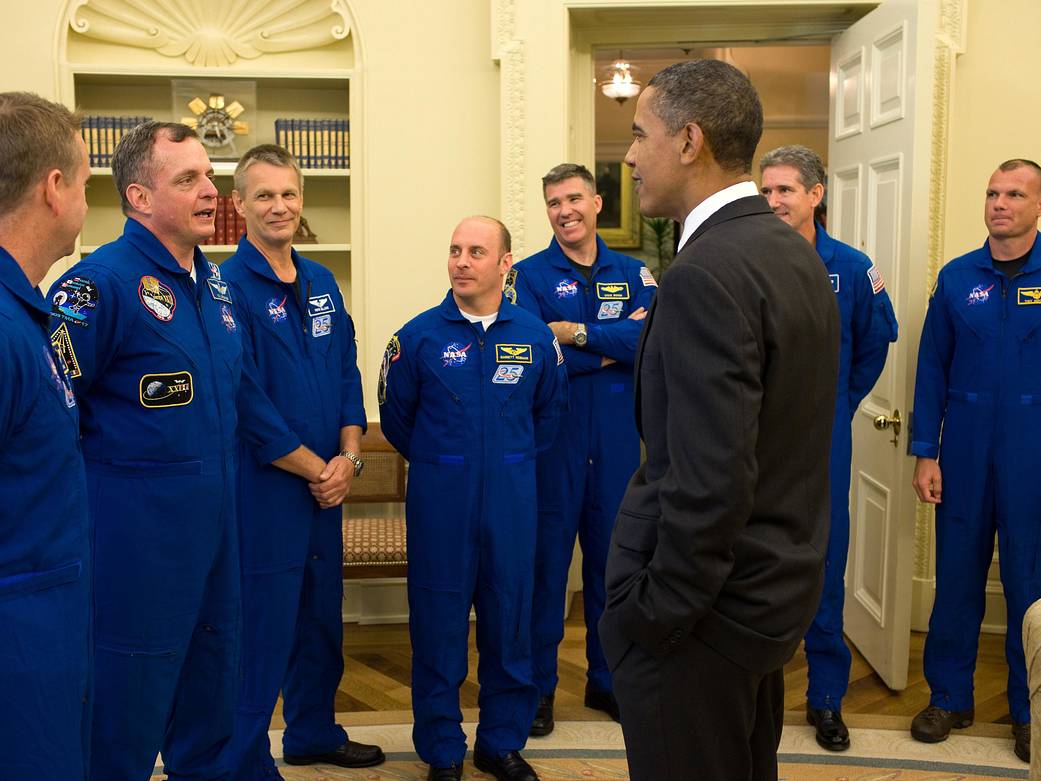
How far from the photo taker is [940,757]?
3.20 meters

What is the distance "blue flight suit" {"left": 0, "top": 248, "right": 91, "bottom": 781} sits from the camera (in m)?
1.55

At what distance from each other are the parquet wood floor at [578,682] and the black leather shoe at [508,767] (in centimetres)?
56

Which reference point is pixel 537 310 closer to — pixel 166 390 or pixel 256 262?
pixel 256 262

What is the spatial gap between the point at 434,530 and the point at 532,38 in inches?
85.0

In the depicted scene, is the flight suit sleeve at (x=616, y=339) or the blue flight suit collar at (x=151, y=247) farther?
the flight suit sleeve at (x=616, y=339)

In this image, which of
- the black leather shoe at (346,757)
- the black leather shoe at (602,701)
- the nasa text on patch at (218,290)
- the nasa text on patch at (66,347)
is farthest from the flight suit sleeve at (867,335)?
the nasa text on patch at (66,347)

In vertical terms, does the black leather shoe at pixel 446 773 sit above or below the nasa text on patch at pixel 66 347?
below

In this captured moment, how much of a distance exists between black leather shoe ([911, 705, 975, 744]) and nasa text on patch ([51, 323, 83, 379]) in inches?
102

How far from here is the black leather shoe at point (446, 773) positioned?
296cm

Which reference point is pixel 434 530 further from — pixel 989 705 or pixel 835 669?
pixel 989 705

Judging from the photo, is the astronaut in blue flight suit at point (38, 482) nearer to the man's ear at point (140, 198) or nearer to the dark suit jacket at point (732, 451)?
the man's ear at point (140, 198)

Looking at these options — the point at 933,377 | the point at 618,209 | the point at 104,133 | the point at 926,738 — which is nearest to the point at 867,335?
the point at 933,377

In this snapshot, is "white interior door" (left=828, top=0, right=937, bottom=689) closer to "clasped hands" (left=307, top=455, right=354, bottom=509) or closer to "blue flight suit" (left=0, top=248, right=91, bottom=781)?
"clasped hands" (left=307, top=455, right=354, bottom=509)

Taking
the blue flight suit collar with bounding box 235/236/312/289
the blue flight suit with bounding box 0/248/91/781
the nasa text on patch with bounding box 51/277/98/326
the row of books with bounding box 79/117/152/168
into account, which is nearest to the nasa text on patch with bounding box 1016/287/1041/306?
the blue flight suit collar with bounding box 235/236/312/289
